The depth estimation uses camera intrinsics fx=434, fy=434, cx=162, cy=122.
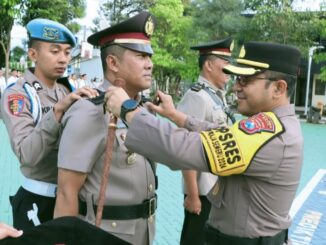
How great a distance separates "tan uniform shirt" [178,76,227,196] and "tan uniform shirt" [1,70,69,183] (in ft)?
3.65

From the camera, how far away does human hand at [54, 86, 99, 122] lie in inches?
85.9

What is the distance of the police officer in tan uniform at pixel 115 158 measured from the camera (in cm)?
207

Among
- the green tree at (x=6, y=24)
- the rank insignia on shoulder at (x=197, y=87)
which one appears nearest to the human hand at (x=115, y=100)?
the rank insignia on shoulder at (x=197, y=87)


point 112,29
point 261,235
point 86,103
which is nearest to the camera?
point 261,235

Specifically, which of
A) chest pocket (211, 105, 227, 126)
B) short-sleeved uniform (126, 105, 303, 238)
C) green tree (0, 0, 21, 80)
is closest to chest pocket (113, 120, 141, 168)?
short-sleeved uniform (126, 105, 303, 238)

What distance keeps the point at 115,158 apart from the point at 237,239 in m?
0.70

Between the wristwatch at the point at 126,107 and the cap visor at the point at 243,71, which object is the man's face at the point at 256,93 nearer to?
the cap visor at the point at 243,71

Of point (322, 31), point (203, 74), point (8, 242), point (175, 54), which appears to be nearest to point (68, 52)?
point (203, 74)

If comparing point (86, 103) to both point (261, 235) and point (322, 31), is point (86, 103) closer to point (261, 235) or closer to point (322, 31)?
point (261, 235)

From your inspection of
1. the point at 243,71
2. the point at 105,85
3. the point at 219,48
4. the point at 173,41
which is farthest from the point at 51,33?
the point at 173,41

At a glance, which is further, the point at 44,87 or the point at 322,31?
the point at 322,31

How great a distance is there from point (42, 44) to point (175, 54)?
2533 centimetres

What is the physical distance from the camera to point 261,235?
1984mm

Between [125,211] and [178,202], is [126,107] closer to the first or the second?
[125,211]
